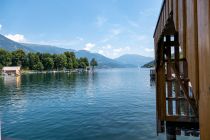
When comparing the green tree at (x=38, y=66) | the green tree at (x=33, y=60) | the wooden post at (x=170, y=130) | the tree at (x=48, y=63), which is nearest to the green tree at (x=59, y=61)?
the tree at (x=48, y=63)

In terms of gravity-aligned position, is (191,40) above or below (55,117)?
above

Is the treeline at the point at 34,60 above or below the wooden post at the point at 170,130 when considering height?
above

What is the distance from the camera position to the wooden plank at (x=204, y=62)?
2127 mm

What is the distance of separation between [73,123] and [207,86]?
73.4 feet

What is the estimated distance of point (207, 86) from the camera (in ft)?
7.15

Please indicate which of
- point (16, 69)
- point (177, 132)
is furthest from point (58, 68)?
point (177, 132)

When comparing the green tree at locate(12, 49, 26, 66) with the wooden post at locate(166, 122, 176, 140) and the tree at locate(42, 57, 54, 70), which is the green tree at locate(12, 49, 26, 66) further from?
the wooden post at locate(166, 122, 176, 140)

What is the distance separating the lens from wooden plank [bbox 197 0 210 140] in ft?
6.98

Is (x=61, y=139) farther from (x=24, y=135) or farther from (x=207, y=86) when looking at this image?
(x=207, y=86)

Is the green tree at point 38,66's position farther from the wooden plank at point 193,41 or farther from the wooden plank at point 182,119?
the wooden plank at point 193,41

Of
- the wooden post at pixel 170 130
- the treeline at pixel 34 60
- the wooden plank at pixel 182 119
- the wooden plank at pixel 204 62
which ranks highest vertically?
the treeline at pixel 34 60

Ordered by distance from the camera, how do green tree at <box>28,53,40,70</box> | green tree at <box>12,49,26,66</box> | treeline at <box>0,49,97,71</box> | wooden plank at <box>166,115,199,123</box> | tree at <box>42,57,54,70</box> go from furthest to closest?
1. tree at <box>42,57,54,70</box>
2. green tree at <box>28,53,40,70</box>
3. green tree at <box>12,49,26,66</box>
4. treeline at <box>0,49,97,71</box>
5. wooden plank at <box>166,115,199,123</box>

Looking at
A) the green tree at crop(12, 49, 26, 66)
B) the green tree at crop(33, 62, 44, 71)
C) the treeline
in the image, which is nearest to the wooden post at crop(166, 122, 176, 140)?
the treeline

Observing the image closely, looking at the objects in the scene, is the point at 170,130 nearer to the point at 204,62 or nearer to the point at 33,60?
the point at 204,62
